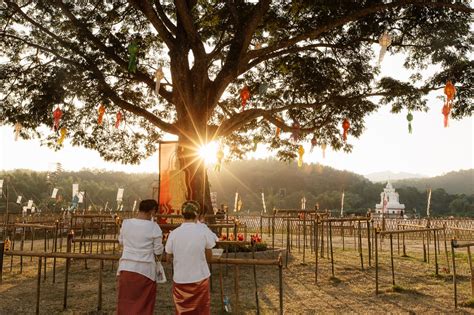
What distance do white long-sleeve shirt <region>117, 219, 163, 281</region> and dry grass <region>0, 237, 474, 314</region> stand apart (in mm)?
1571

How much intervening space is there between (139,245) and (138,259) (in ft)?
0.55

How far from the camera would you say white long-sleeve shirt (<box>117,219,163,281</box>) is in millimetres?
4855

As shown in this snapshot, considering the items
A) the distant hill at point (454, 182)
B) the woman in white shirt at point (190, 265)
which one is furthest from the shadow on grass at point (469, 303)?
the distant hill at point (454, 182)

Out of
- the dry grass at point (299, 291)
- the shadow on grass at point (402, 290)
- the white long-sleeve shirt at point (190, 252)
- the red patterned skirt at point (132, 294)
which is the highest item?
the white long-sleeve shirt at point (190, 252)

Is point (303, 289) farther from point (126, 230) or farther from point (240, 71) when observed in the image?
point (240, 71)

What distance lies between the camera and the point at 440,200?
8194cm

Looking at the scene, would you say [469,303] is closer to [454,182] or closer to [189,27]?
[189,27]

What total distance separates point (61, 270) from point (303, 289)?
6561 mm

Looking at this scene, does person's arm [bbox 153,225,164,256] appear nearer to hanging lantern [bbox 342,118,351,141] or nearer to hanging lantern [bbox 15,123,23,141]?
hanging lantern [bbox 15,123,23,141]

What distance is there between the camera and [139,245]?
4859 millimetres

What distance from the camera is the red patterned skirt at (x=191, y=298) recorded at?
4.68m

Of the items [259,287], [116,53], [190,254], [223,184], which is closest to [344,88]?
→ [116,53]

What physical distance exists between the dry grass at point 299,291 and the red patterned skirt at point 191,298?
1.45 meters

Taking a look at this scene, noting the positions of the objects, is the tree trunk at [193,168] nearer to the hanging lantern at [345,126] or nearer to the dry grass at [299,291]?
the dry grass at [299,291]
